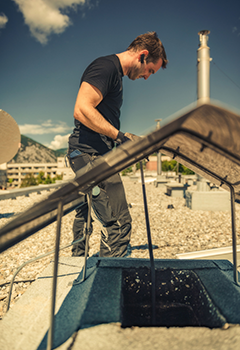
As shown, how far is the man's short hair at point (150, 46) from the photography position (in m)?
2.04

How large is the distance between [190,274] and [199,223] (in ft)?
13.5

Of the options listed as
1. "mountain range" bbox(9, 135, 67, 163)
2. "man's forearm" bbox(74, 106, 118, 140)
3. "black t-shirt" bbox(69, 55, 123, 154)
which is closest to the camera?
"man's forearm" bbox(74, 106, 118, 140)

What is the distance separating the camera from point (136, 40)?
6.91 ft

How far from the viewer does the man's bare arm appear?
5.68 ft

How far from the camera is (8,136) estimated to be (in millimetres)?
4004

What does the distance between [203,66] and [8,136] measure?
6.77 m

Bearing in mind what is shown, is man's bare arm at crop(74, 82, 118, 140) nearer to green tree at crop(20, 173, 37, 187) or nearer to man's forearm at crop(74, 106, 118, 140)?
man's forearm at crop(74, 106, 118, 140)

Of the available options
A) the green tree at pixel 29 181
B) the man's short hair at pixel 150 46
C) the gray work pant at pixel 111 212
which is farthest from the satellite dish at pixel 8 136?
the green tree at pixel 29 181

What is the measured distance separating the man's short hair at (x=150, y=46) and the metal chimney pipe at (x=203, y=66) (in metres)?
5.77

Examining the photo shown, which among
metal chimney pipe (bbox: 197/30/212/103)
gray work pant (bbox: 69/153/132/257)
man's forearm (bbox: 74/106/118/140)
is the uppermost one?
metal chimney pipe (bbox: 197/30/212/103)

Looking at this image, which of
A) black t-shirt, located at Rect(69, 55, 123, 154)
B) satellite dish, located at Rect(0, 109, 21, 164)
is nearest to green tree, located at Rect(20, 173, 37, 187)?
satellite dish, located at Rect(0, 109, 21, 164)

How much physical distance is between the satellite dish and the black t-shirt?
207cm

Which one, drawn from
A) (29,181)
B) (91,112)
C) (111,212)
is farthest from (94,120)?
(29,181)

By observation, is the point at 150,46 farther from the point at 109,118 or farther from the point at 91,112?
the point at 91,112
